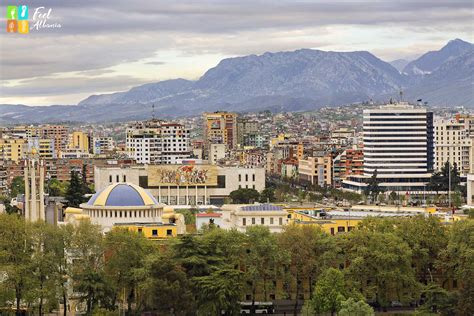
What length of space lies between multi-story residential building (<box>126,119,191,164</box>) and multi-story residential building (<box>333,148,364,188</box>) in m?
20.8

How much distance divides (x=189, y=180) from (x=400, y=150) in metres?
19.0

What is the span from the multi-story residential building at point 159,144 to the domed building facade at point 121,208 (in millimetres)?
76732

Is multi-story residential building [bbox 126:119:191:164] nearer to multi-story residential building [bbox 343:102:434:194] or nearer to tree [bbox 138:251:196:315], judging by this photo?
multi-story residential building [bbox 343:102:434:194]

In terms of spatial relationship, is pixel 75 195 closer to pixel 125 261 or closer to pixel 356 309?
pixel 125 261

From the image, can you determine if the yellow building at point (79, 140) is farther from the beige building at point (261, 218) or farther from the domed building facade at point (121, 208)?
the beige building at point (261, 218)

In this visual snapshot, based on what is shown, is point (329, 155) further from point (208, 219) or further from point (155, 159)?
point (208, 219)

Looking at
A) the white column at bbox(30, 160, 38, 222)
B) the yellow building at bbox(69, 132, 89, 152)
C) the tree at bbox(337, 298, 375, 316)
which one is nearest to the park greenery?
the tree at bbox(337, 298, 375, 316)

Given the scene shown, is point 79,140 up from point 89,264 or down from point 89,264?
down

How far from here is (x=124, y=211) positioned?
55.8 metres

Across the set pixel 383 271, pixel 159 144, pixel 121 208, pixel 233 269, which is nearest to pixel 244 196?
pixel 121 208

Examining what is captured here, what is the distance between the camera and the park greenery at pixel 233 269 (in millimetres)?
46156

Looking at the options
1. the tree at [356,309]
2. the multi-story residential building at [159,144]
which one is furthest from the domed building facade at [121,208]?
the multi-story residential building at [159,144]

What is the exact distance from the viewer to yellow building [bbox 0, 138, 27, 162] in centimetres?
13625

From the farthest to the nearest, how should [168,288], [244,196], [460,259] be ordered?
[244,196]
[460,259]
[168,288]
